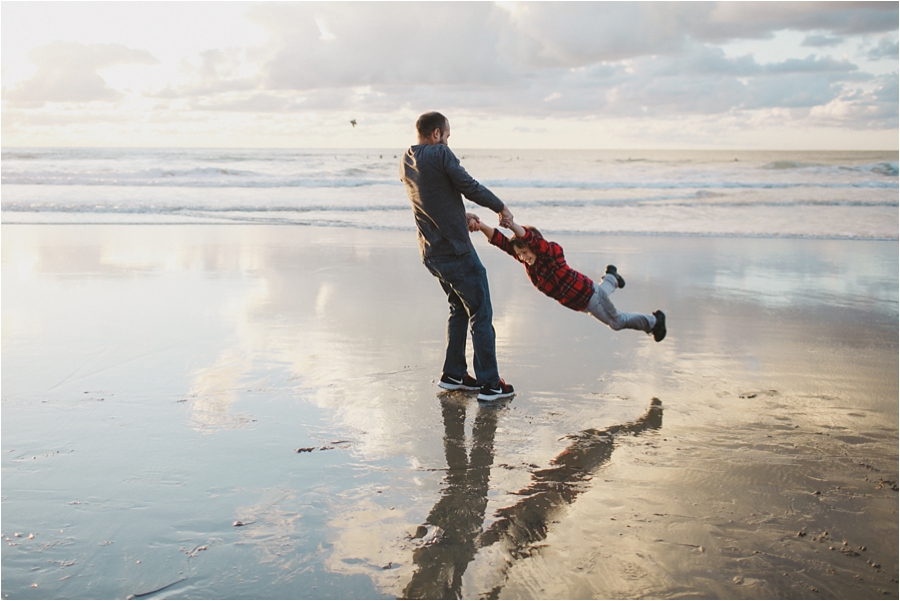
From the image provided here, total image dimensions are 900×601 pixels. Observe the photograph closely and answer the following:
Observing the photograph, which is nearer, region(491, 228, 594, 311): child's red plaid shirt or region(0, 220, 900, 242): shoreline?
region(491, 228, 594, 311): child's red plaid shirt

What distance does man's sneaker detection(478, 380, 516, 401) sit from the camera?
452 cm

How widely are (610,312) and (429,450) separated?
1935 mm

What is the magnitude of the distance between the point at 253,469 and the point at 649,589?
6.30 ft

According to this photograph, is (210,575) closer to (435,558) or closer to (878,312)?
(435,558)

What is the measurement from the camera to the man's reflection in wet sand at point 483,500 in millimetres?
2566

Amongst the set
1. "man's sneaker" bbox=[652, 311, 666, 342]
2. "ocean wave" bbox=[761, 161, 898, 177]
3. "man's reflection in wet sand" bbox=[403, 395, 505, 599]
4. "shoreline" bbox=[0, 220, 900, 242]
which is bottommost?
"man's reflection in wet sand" bbox=[403, 395, 505, 599]

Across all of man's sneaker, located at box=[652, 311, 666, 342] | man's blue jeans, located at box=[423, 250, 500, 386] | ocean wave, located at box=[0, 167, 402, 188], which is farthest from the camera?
ocean wave, located at box=[0, 167, 402, 188]

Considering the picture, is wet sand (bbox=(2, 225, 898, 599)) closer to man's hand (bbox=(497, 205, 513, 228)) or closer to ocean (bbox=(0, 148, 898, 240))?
man's hand (bbox=(497, 205, 513, 228))

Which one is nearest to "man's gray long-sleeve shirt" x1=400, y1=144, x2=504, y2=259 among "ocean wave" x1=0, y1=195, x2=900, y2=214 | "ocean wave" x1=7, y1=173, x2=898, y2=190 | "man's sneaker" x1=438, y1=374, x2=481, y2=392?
"man's sneaker" x1=438, y1=374, x2=481, y2=392

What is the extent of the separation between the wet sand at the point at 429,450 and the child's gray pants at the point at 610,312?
1.09ft

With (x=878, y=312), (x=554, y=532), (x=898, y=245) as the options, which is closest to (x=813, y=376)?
(x=878, y=312)

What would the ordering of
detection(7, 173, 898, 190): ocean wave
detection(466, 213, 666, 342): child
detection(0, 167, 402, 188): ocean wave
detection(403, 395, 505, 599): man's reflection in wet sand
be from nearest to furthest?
detection(403, 395, 505, 599): man's reflection in wet sand, detection(466, 213, 666, 342): child, detection(0, 167, 402, 188): ocean wave, detection(7, 173, 898, 190): ocean wave

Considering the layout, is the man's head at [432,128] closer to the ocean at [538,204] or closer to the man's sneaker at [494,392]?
the man's sneaker at [494,392]

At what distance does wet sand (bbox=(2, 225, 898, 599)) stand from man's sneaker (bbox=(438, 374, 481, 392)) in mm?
95
